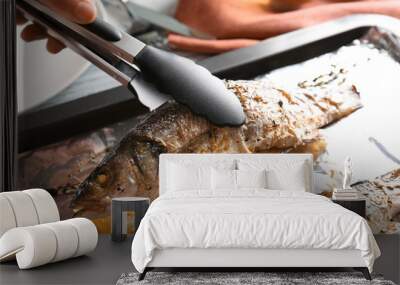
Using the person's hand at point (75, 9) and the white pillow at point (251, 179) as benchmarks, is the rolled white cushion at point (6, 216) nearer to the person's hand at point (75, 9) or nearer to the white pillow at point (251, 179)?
the white pillow at point (251, 179)

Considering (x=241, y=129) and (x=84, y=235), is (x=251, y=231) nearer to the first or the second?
(x=84, y=235)

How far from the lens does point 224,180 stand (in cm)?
640

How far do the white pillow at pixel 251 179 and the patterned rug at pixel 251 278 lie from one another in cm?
140

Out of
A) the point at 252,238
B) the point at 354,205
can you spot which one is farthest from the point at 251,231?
the point at 354,205

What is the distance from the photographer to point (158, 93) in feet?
23.1

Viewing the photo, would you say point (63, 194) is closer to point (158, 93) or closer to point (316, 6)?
point (158, 93)

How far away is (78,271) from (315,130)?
119 inches

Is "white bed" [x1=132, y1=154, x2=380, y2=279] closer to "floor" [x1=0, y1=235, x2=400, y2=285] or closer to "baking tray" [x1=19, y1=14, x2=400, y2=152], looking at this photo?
"floor" [x1=0, y1=235, x2=400, y2=285]

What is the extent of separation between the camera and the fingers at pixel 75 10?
6.98m

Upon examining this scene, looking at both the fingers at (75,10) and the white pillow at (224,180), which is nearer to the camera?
the white pillow at (224,180)

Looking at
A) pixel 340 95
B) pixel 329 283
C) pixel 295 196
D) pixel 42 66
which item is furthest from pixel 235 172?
pixel 42 66

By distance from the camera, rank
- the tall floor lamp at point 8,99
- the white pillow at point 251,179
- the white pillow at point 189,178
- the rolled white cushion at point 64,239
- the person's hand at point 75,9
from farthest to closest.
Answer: the person's hand at point 75,9 < the tall floor lamp at point 8,99 < the white pillow at point 189,178 < the white pillow at point 251,179 < the rolled white cushion at point 64,239

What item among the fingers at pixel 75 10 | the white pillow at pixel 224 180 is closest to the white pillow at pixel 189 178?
the white pillow at pixel 224 180

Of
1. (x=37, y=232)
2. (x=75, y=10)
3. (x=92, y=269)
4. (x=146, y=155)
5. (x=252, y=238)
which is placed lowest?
(x=92, y=269)
